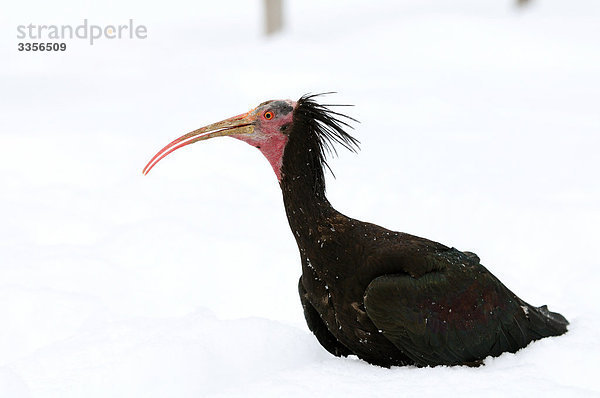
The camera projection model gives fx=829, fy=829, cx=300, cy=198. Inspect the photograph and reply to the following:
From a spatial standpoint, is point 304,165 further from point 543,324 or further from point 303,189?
point 543,324

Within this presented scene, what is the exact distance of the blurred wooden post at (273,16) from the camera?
70.1 feet

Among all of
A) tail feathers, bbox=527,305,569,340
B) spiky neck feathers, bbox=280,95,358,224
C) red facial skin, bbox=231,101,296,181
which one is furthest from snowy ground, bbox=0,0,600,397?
red facial skin, bbox=231,101,296,181

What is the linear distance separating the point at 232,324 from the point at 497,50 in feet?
46.3

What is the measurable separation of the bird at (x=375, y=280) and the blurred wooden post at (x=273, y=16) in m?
16.6

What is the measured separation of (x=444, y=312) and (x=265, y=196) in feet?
20.6

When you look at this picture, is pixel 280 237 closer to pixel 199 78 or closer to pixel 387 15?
pixel 199 78

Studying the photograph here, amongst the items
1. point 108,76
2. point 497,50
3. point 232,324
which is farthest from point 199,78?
point 232,324

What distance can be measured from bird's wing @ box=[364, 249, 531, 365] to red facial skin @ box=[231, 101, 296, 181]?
39.6 inches

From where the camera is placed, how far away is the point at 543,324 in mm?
5383

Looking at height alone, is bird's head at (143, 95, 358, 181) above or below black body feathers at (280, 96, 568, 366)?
above

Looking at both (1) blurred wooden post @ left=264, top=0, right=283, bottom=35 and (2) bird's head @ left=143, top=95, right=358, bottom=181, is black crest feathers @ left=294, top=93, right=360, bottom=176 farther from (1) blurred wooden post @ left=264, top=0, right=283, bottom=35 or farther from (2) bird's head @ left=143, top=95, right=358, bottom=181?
(1) blurred wooden post @ left=264, top=0, right=283, bottom=35

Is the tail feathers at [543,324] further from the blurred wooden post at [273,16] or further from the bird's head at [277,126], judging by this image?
the blurred wooden post at [273,16]

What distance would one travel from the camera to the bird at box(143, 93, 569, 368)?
15.8ft

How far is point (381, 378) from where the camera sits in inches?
187
